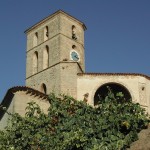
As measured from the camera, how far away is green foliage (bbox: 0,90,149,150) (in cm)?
911

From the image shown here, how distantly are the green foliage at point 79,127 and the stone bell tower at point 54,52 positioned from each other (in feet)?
56.2

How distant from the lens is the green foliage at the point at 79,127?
29.9 feet

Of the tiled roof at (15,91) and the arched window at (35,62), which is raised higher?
the arched window at (35,62)

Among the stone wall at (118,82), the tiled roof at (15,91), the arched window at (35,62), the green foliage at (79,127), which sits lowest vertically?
the green foliage at (79,127)

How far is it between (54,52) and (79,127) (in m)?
22.0

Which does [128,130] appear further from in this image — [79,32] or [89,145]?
[79,32]

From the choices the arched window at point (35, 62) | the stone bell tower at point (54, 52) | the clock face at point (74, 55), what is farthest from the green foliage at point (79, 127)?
the arched window at point (35, 62)

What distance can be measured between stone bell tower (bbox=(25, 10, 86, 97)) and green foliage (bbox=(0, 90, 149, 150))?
56.2ft

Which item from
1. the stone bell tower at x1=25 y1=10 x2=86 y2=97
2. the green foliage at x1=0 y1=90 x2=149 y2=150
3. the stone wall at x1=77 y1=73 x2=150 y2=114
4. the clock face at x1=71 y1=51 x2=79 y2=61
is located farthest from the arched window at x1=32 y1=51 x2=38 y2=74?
the green foliage at x1=0 y1=90 x2=149 y2=150

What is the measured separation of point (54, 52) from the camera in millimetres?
31422

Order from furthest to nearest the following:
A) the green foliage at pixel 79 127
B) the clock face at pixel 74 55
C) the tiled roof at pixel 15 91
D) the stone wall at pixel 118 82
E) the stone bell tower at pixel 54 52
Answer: the clock face at pixel 74 55 < the stone bell tower at pixel 54 52 < the stone wall at pixel 118 82 < the tiled roof at pixel 15 91 < the green foliage at pixel 79 127

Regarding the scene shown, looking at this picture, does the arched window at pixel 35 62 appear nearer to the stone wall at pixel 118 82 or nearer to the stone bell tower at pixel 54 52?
the stone bell tower at pixel 54 52

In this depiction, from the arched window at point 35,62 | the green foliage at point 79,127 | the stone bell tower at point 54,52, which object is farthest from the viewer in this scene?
the arched window at point 35,62

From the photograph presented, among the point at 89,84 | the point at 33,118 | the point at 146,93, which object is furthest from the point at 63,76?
the point at 33,118
